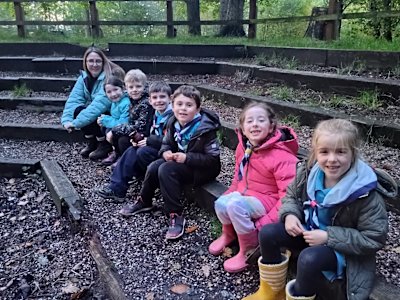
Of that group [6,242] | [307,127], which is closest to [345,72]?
[307,127]

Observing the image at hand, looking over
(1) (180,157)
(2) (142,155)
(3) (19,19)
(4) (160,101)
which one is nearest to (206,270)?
(1) (180,157)

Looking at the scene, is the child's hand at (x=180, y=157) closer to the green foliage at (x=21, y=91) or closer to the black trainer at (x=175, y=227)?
the black trainer at (x=175, y=227)

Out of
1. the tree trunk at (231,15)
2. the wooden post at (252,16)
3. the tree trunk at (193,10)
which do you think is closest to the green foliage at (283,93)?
the wooden post at (252,16)

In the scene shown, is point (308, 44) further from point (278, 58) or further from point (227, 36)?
point (227, 36)

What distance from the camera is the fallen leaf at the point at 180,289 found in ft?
8.07

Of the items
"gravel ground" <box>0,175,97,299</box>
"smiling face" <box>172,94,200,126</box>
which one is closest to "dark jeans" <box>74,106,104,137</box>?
"gravel ground" <box>0,175,97,299</box>

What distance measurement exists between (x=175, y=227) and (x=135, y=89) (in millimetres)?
1614

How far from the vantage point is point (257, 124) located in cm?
262

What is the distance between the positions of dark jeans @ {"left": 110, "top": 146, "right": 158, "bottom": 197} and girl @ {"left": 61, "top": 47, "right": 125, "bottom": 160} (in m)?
1.00

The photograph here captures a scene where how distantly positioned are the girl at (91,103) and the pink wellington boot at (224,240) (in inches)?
87.9

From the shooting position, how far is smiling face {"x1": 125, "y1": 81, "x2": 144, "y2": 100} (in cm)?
409

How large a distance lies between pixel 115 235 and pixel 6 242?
926mm

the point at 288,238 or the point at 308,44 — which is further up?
the point at 308,44

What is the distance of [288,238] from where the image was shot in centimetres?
223
